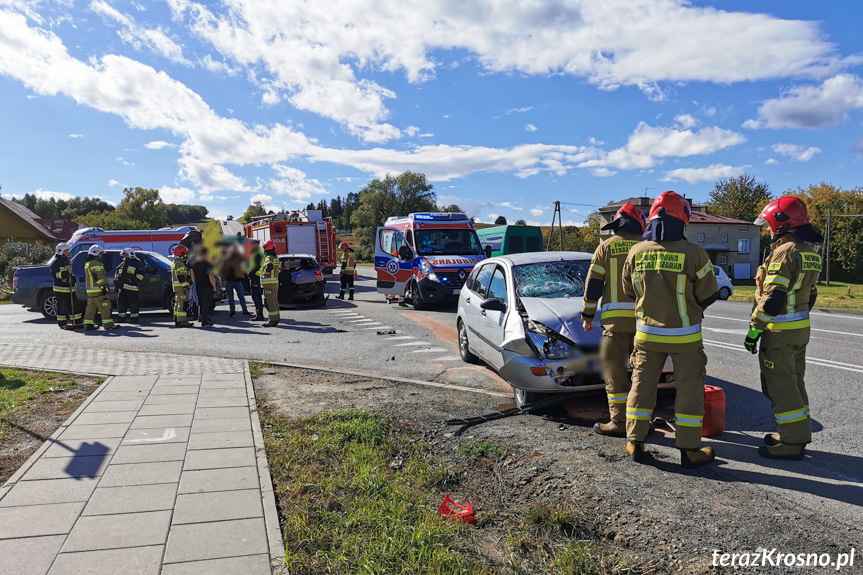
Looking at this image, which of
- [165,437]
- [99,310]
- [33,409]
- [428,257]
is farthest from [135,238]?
[165,437]

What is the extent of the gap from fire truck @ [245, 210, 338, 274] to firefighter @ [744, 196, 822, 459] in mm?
19211

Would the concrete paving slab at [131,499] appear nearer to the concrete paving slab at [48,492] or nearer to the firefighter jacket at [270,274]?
the concrete paving slab at [48,492]

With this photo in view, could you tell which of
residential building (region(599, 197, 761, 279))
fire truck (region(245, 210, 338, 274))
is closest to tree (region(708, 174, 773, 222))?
residential building (region(599, 197, 761, 279))

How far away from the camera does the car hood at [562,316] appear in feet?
17.3

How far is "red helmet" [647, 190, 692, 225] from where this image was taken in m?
4.24

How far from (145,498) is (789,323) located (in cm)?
474

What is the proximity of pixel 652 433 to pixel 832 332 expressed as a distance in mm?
8479

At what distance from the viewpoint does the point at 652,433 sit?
493cm

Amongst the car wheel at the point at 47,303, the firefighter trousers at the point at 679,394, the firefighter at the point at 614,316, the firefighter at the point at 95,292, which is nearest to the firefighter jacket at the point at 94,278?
the firefighter at the point at 95,292

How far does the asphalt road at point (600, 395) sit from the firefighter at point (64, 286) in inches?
22.7

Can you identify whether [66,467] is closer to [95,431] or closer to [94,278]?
[95,431]

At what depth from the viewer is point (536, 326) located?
553cm

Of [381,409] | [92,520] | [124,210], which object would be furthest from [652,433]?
[124,210]

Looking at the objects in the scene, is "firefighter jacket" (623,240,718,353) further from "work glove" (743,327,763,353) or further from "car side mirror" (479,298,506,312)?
"car side mirror" (479,298,506,312)
